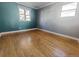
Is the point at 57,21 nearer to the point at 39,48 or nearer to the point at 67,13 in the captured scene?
the point at 67,13

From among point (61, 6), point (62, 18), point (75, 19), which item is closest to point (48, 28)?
point (62, 18)

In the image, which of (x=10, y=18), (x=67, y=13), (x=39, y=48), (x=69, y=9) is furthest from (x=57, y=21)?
(x=10, y=18)

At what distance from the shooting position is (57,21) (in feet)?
12.0

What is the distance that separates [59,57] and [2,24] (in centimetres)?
309

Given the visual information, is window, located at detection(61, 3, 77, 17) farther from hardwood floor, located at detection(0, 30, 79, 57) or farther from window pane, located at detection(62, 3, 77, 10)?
hardwood floor, located at detection(0, 30, 79, 57)

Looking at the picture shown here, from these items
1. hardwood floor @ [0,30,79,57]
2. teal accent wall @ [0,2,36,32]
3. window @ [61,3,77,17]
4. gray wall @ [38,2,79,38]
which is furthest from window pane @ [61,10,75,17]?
teal accent wall @ [0,2,36,32]

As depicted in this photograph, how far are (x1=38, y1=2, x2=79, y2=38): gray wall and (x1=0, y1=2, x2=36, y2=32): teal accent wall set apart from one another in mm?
808

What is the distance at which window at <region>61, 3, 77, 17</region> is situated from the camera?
2.82 m

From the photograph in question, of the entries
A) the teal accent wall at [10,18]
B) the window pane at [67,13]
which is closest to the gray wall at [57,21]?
the window pane at [67,13]

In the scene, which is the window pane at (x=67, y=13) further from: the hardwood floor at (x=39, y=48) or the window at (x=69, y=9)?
the hardwood floor at (x=39, y=48)

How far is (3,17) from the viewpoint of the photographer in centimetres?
348

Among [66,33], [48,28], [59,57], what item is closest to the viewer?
[59,57]

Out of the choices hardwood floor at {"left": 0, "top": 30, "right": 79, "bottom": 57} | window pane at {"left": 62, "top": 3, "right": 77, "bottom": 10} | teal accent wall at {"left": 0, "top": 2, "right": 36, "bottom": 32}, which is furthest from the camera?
teal accent wall at {"left": 0, "top": 2, "right": 36, "bottom": 32}

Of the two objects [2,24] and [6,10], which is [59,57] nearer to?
[2,24]
